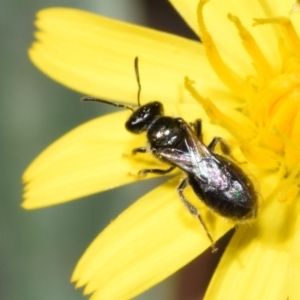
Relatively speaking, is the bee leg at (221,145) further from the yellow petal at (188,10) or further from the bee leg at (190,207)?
the yellow petal at (188,10)

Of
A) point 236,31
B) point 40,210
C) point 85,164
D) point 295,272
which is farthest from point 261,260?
point 40,210

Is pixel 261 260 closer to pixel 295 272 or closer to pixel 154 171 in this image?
pixel 295 272

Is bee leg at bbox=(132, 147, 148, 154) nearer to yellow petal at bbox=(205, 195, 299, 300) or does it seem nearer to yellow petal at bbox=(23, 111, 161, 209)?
yellow petal at bbox=(23, 111, 161, 209)

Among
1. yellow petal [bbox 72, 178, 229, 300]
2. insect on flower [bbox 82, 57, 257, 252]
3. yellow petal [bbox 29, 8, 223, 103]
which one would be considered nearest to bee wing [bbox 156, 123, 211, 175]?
insect on flower [bbox 82, 57, 257, 252]

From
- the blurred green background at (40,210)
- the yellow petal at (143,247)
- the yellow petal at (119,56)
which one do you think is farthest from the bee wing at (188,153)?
the blurred green background at (40,210)

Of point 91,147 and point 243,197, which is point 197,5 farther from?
point 243,197

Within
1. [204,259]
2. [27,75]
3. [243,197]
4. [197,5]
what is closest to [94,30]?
[197,5]
